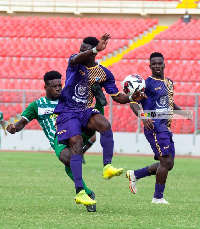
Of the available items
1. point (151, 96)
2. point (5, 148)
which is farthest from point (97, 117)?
point (5, 148)

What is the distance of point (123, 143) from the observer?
23.0m

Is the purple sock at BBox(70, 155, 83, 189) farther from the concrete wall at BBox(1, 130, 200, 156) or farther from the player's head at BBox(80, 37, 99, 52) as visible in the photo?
the concrete wall at BBox(1, 130, 200, 156)

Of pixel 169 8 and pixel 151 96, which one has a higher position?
pixel 169 8

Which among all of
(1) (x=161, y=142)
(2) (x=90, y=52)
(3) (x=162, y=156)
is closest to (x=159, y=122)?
(1) (x=161, y=142)

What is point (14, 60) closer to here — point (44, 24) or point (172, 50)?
point (44, 24)

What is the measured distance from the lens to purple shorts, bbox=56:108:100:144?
7.75 metres

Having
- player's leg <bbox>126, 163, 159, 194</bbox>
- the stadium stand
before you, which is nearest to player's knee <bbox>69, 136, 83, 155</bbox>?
player's leg <bbox>126, 163, 159, 194</bbox>

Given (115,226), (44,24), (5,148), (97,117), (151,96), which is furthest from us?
(44,24)

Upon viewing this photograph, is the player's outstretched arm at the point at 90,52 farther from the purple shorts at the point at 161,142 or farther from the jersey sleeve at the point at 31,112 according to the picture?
the purple shorts at the point at 161,142

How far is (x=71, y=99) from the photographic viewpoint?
7.94m

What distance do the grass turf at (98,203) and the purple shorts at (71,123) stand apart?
2.89 feet

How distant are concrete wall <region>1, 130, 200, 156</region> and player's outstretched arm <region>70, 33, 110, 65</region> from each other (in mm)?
15096

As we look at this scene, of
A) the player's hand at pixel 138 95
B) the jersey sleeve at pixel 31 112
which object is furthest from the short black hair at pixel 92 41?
the jersey sleeve at pixel 31 112

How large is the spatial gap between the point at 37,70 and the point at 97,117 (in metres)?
22.2
